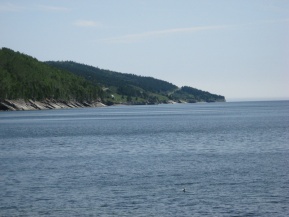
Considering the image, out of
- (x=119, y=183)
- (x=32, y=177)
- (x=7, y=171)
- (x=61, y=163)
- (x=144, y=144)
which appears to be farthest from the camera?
(x=144, y=144)

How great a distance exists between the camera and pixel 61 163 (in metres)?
69.9

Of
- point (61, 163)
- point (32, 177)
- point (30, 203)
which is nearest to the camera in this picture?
point (30, 203)

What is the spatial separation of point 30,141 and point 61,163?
38465 millimetres

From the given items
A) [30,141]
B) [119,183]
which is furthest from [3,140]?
[119,183]

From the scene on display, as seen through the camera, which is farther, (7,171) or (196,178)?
(7,171)

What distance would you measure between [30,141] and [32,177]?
4966 centimetres

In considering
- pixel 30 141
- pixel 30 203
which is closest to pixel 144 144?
pixel 30 141

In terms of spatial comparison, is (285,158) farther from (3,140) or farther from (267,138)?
(3,140)

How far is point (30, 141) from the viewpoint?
106750 millimetres

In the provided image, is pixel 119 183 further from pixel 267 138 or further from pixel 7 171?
pixel 267 138

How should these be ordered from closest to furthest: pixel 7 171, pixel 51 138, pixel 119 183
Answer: pixel 119 183 → pixel 7 171 → pixel 51 138

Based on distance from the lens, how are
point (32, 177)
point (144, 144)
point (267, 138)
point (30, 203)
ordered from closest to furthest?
point (30, 203)
point (32, 177)
point (144, 144)
point (267, 138)

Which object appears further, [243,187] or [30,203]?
[243,187]

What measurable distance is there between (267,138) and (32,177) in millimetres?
58051
